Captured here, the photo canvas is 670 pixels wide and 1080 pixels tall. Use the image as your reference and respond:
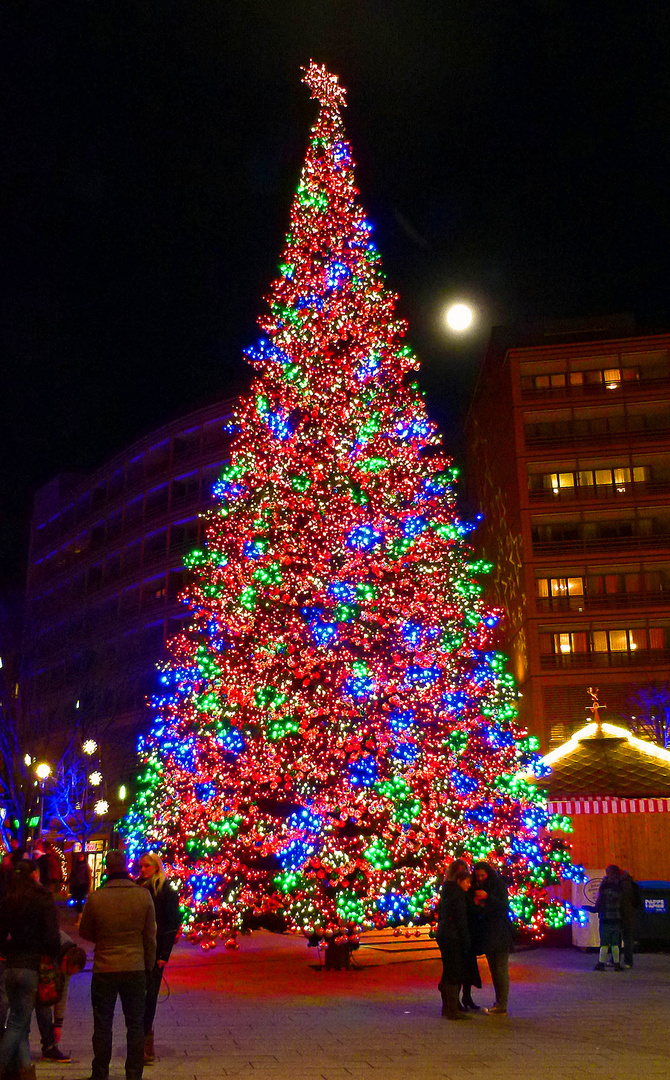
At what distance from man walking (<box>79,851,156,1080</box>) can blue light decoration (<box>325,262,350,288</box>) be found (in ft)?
40.5

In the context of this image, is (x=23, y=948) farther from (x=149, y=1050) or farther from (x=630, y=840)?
(x=630, y=840)

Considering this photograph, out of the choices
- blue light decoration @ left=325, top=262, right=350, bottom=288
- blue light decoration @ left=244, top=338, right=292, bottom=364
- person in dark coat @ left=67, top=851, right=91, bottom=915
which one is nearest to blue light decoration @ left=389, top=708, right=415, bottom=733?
blue light decoration @ left=244, top=338, right=292, bottom=364

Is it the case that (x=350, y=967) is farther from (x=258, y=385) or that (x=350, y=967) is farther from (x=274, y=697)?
(x=258, y=385)

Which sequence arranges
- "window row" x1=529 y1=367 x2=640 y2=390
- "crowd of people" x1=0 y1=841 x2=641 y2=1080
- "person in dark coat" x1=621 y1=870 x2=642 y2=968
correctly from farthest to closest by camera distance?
"window row" x1=529 y1=367 x2=640 y2=390 < "person in dark coat" x1=621 y1=870 x2=642 y2=968 < "crowd of people" x1=0 y1=841 x2=641 y2=1080

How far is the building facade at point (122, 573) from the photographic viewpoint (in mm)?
45750

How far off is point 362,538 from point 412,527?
35.0 inches

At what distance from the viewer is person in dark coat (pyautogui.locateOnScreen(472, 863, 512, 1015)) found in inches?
436

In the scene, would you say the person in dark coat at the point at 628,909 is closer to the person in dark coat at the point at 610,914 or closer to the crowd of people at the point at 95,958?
the person in dark coat at the point at 610,914

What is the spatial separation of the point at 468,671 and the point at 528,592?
40.5 metres

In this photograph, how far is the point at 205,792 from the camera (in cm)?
1559

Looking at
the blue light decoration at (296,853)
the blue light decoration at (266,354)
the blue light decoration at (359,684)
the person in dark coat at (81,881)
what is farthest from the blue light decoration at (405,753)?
the person in dark coat at (81,881)

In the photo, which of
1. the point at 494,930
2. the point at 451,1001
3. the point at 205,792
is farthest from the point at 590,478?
the point at 451,1001

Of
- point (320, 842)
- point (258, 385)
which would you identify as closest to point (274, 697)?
point (320, 842)

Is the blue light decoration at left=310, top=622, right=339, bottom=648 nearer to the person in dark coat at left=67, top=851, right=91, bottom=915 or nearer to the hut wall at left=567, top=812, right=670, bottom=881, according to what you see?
the hut wall at left=567, top=812, right=670, bottom=881
